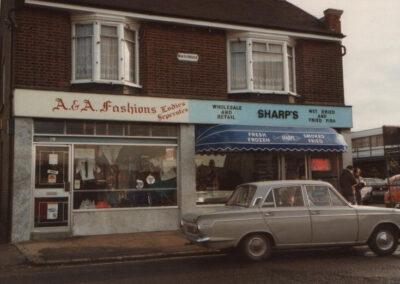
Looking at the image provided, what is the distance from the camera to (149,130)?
13.3 m

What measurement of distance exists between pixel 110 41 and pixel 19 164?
13.9ft

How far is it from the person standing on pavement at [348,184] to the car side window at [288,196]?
18.0 feet

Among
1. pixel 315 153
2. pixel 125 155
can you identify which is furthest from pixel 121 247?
pixel 315 153

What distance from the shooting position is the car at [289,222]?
27.9 feet

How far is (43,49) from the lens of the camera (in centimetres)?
1220

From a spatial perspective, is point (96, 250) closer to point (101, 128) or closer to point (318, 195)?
point (101, 128)

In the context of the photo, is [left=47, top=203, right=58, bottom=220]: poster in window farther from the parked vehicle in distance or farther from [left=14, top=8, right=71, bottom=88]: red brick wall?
the parked vehicle in distance

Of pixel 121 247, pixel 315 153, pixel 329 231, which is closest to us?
pixel 329 231

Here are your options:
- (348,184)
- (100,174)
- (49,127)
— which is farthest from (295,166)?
(49,127)

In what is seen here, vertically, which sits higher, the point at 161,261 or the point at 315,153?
the point at 315,153

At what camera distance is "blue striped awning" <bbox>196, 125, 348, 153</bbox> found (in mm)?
12906

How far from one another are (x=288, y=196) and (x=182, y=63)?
19.9 feet

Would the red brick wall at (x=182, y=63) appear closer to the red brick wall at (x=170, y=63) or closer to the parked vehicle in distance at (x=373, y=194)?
the red brick wall at (x=170, y=63)

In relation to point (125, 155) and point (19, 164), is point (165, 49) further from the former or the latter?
point (19, 164)
